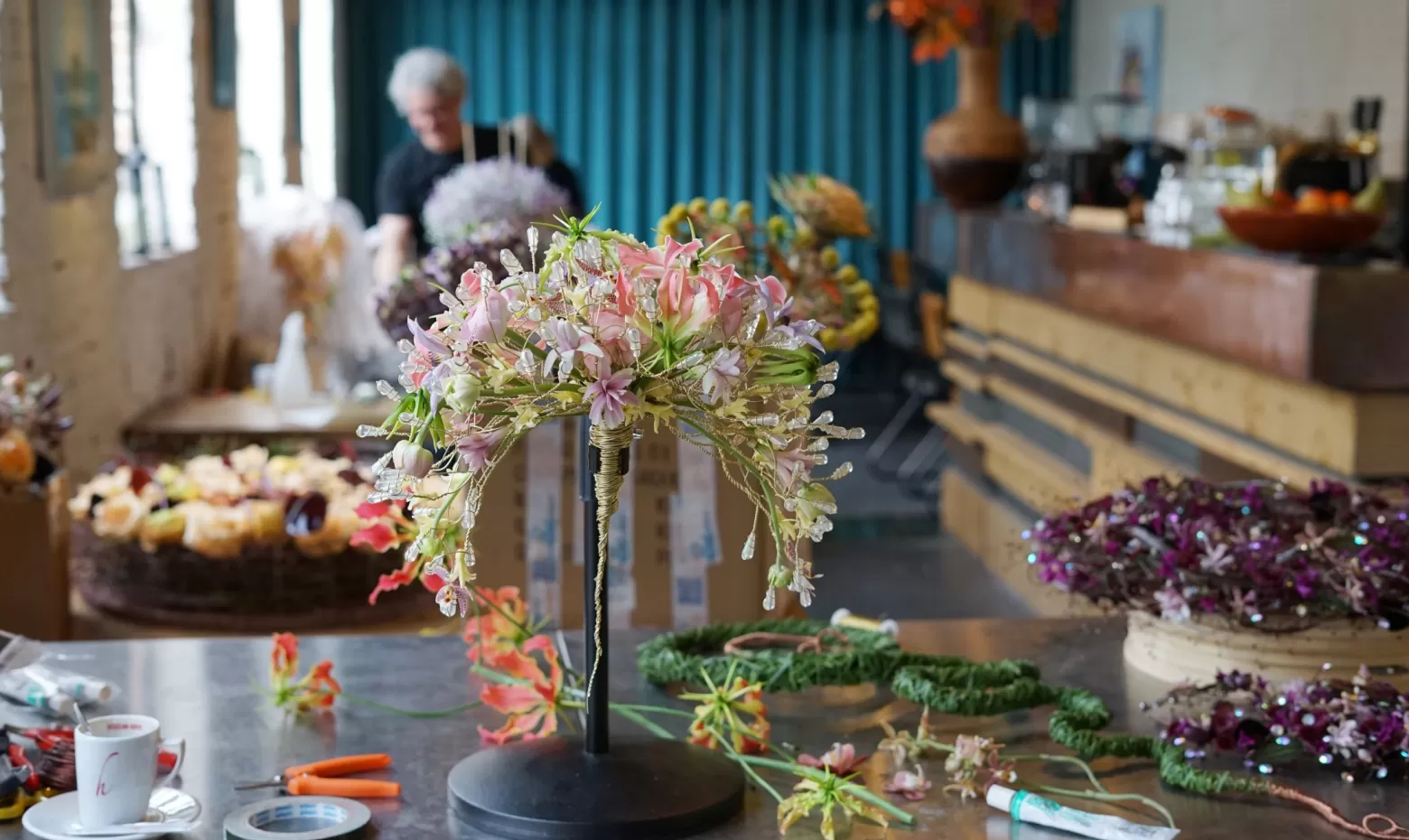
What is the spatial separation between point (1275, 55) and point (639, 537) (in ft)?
18.0

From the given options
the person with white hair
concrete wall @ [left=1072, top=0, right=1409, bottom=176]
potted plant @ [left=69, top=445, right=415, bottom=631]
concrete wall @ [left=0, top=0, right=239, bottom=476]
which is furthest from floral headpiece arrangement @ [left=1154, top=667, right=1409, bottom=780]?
the person with white hair

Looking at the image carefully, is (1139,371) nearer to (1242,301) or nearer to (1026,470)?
(1242,301)

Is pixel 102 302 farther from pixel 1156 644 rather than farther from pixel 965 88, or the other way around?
pixel 1156 644

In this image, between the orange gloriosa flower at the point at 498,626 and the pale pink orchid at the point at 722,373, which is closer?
the pale pink orchid at the point at 722,373

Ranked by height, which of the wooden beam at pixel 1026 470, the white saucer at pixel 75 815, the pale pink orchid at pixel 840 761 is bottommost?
the wooden beam at pixel 1026 470

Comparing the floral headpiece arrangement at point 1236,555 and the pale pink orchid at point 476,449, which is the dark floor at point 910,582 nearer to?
the floral headpiece arrangement at point 1236,555

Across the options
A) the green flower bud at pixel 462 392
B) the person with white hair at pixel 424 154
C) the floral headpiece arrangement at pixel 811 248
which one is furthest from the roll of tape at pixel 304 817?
the person with white hair at pixel 424 154

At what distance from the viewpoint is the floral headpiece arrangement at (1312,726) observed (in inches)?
67.9

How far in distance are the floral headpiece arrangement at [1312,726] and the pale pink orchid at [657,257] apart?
30.0 inches

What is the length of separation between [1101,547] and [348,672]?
925 mm

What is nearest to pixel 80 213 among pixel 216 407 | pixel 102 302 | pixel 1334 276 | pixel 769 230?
pixel 102 302

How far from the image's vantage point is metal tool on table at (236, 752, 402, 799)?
5.49 ft

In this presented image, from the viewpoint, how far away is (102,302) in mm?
4820

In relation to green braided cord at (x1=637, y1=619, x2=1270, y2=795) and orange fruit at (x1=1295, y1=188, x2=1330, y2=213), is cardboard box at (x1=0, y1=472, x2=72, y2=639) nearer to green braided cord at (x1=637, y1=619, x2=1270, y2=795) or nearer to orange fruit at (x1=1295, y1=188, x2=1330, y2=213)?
green braided cord at (x1=637, y1=619, x2=1270, y2=795)
